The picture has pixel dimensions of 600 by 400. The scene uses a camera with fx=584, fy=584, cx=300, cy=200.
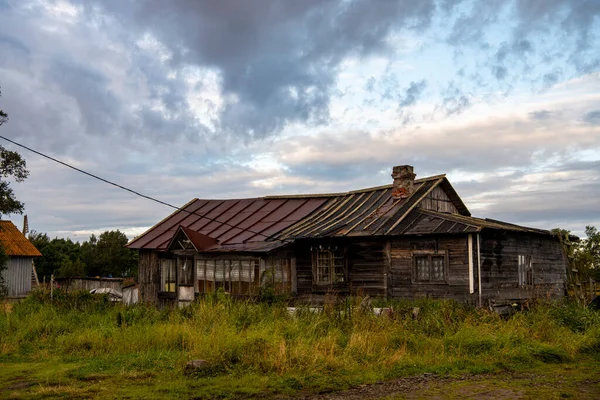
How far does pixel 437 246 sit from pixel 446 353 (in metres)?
7.95

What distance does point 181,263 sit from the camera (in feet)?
81.3

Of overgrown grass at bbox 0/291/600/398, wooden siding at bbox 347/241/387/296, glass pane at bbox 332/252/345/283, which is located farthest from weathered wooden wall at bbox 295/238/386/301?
overgrown grass at bbox 0/291/600/398

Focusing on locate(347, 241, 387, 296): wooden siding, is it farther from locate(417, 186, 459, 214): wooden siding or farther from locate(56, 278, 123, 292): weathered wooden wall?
locate(56, 278, 123, 292): weathered wooden wall

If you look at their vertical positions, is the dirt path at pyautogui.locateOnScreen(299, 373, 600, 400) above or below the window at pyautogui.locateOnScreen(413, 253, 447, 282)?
below

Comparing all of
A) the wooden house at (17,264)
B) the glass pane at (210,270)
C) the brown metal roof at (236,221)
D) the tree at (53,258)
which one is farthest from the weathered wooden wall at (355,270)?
the tree at (53,258)

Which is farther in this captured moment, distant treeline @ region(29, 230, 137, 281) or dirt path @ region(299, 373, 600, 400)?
distant treeline @ region(29, 230, 137, 281)

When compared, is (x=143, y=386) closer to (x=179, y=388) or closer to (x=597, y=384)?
(x=179, y=388)

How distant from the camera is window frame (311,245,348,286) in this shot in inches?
862

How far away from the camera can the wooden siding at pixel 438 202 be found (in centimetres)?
2305

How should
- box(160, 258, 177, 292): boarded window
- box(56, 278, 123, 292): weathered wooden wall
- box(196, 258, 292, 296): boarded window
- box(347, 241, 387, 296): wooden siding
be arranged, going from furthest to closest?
box(56, 278, 123, 292): weathered wooden wall, box(160, 258, 177, 292): boarded window, box(196, 258, 292, 296): boarded window, box(347, 241, 387, 296): wooden siding

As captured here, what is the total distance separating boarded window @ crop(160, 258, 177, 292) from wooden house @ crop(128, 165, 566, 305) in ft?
0.15

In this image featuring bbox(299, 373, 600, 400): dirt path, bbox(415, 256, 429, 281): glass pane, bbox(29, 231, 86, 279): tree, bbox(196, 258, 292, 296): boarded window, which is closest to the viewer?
bbox(299, 373, 600, 400): dirt path

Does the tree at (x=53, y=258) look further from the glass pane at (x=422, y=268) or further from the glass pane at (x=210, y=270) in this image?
the glass pane at (x=422, y=268)

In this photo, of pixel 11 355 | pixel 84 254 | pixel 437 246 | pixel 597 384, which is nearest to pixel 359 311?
pixel 597 384
